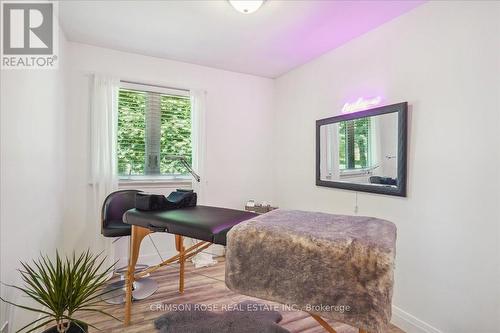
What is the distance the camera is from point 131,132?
2711 mm

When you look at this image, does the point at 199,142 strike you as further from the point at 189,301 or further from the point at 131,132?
the point at 189,301

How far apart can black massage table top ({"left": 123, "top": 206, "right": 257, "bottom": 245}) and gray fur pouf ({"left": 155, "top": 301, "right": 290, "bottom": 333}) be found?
78 cm

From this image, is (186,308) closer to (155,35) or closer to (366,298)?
(366,298)

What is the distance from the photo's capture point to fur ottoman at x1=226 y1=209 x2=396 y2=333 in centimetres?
82

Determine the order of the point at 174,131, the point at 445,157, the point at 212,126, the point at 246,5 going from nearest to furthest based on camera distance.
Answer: the point at 445,157 < the point at 246,5 < the point at 174,131 < the point at 212,126

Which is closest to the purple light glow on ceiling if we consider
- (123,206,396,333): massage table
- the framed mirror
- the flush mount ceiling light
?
the flush mount ceiling light

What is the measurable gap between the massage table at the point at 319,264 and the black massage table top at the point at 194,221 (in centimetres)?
4

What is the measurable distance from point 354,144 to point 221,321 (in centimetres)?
182

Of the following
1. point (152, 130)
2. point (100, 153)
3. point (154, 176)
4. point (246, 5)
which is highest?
point (246, 5)

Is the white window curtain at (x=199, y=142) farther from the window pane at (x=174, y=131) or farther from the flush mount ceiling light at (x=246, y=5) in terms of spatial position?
the flush mount ceiling light at (x=246, y=5)

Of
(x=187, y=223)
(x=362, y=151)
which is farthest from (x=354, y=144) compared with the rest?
(x=187, y=223)

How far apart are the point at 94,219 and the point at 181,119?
143 centimetres

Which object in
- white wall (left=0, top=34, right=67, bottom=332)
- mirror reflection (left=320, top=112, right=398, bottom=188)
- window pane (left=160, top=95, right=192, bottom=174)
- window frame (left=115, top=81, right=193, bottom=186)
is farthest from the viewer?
window pane (left=160, top=95, right=192, bottom=174)

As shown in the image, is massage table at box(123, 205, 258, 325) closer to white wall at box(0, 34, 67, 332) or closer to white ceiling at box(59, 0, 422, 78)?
white wall at box(0, 34, 67, 332)
